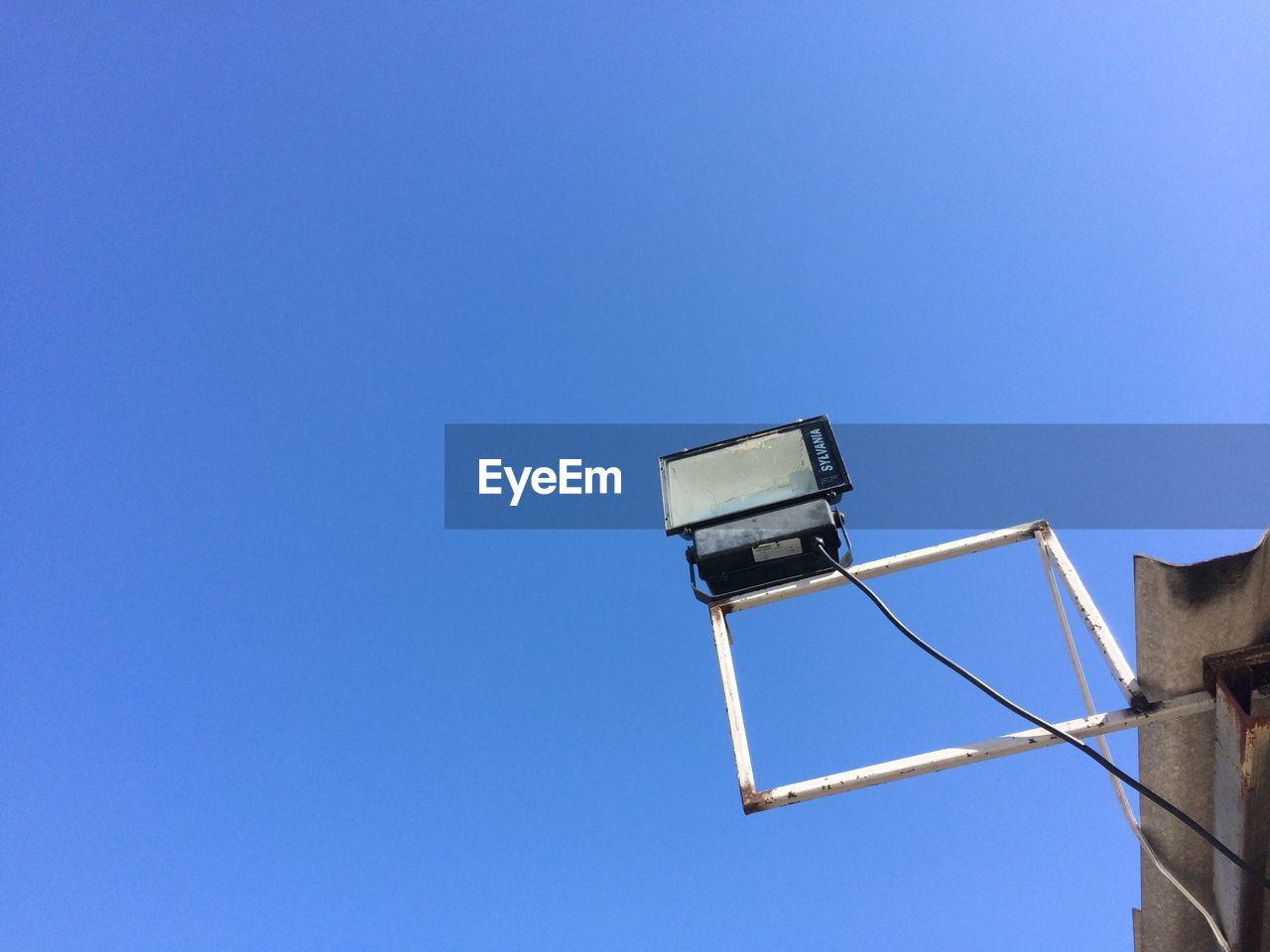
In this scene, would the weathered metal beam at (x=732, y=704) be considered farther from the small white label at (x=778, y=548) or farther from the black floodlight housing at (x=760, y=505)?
the small white label at (x=778, y=548)

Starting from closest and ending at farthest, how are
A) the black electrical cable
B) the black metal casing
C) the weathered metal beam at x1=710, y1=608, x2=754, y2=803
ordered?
the black electrical cable → the weathered metal beam at x1=710, y1=608, x2=754, y2=803 → the black metal casing

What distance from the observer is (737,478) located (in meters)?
3.22

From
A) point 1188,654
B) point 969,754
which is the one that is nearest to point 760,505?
point 969,754

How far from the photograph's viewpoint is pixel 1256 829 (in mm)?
2602

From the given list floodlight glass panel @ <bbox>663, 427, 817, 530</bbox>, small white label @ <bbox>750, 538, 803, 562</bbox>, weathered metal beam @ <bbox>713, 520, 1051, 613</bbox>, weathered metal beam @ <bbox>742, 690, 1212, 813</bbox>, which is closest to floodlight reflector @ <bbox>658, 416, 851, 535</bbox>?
floodlight glass panel @ <bbox>663, 427, 817, 530</bbox>

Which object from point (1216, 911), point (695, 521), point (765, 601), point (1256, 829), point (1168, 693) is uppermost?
point (695, 521)

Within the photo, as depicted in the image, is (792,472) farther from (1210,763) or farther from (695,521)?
(1210,763)

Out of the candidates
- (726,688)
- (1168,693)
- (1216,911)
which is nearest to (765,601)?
(726,688)

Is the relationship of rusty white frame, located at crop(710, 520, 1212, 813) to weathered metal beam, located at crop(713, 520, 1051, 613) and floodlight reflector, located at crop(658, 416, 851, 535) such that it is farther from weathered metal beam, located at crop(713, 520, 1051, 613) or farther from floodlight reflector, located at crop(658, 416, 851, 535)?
floodlight reflector, located at crop(658, 416, 851, 535)

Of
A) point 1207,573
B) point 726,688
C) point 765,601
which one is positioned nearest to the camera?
point 1207,573

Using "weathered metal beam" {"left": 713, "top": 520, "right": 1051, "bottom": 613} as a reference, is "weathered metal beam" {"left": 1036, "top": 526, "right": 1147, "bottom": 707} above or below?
below

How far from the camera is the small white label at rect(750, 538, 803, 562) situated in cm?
298

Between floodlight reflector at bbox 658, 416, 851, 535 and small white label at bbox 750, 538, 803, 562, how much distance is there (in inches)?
6.0

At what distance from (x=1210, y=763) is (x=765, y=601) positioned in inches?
61.3
